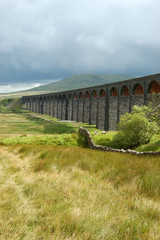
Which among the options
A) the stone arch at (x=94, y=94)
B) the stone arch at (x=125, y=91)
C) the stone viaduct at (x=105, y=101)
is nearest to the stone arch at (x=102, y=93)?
the stone viaduct at (x=105, y=101)

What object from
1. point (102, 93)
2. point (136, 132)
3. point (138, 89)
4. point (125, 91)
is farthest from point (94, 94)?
point (136, 132)

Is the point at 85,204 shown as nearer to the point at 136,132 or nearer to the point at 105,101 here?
the point at 136,132

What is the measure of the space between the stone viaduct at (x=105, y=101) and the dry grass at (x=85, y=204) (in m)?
17.8

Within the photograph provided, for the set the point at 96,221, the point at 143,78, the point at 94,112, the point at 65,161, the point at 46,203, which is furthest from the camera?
the point at 94,112

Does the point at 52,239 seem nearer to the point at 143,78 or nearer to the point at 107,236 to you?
the point at 107,236

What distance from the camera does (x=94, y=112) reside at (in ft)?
145

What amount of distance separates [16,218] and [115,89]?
33.7 meters

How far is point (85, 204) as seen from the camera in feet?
14.4

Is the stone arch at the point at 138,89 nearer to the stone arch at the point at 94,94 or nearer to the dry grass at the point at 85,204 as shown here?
the stone arch at the point at 94,94

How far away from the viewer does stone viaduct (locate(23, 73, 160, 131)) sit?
27453 mm

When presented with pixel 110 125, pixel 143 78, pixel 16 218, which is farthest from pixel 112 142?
pixel 110 125

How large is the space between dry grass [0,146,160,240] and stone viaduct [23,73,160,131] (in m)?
17.8

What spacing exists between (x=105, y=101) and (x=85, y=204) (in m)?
34.5

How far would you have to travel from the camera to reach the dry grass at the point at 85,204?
3.42m
